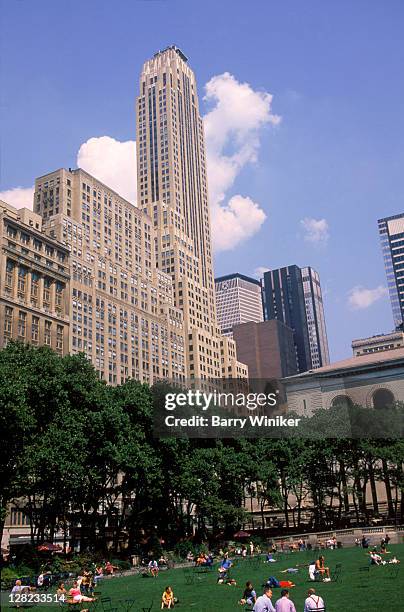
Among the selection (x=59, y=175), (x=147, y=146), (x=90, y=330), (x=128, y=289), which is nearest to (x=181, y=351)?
(x=128, y=289)

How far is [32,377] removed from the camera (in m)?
45.6

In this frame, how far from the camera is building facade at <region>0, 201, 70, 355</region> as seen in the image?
292 feet

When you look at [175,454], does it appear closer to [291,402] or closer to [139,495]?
[139,495]

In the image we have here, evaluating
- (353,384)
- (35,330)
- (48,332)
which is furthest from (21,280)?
(353,384)

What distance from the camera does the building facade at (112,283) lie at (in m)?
112

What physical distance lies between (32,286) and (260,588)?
72084 mm

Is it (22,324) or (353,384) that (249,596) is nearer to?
(22,324)

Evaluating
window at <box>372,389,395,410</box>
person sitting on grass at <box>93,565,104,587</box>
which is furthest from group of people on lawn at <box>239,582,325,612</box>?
window at <box>372,389,395,410</box>

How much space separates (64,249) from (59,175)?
29.0 metres

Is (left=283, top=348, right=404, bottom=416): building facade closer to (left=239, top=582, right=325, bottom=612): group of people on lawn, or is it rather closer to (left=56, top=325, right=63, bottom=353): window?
(left=56, top=325, right=63, bottom=353): window

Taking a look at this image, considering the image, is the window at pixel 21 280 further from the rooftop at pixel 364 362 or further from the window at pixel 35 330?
the rooftop at pixel 364 362

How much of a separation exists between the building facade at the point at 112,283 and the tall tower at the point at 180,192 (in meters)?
9.85

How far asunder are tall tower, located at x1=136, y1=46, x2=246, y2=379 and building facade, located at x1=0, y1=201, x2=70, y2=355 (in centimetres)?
5276

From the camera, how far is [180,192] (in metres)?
178
